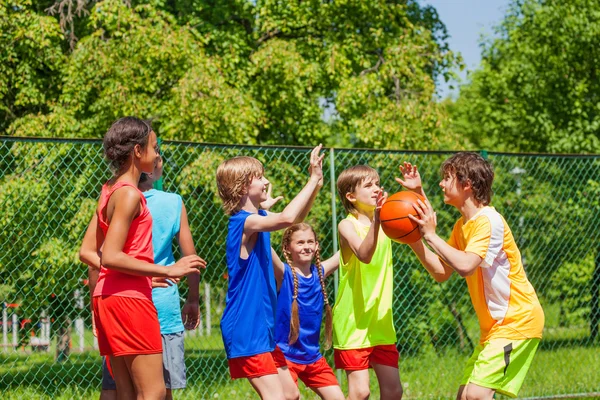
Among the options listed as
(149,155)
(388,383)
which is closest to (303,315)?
(388,383)

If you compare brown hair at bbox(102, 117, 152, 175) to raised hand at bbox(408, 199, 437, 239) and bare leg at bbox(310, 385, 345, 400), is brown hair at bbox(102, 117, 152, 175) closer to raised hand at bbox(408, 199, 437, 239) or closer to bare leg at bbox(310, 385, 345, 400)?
raised hand at bbox(408, 199, 437, 239)

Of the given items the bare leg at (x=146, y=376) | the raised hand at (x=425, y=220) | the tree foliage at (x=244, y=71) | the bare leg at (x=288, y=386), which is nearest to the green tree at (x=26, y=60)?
the tree foliage at (x=244, y=71)

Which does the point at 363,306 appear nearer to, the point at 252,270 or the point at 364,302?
the point at 364,302

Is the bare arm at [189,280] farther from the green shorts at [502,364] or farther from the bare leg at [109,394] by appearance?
the green shorts at [502,364]

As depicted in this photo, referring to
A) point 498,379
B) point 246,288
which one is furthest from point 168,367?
point 498,379

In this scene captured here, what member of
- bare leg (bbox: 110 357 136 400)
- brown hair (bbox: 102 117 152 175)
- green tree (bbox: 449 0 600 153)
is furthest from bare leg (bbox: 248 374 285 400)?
green tree (bbox: 449 0 600 153)

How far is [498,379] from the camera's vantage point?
4238 mm

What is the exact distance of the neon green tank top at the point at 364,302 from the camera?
15.9 feet

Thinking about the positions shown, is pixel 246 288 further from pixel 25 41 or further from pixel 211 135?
pixel 25 41

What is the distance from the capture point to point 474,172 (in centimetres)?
455

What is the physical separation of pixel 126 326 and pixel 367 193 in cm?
210

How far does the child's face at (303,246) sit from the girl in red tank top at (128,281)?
153 centimetres

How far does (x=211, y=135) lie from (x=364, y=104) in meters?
3.02

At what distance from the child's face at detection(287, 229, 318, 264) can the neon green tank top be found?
8.9 inches
